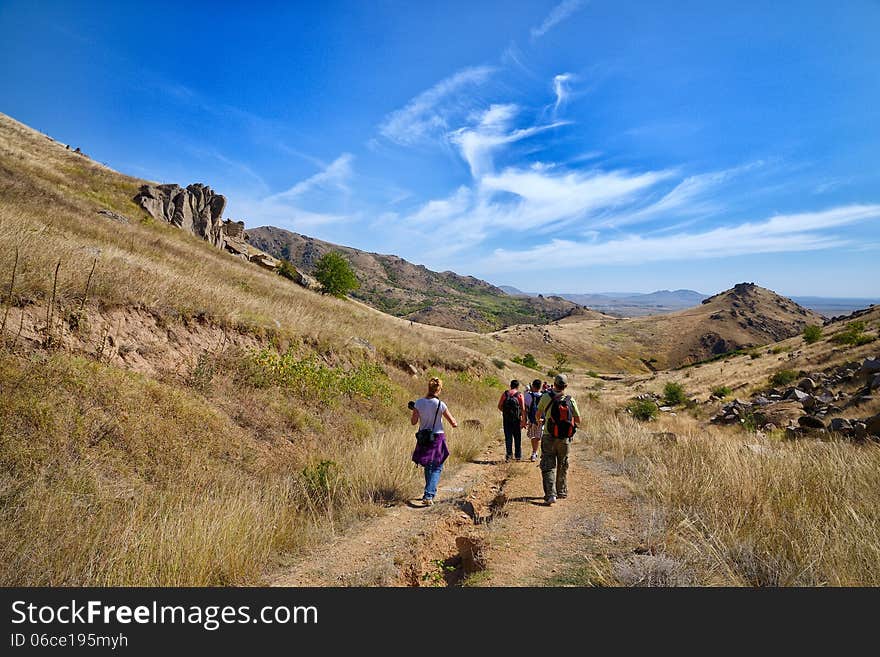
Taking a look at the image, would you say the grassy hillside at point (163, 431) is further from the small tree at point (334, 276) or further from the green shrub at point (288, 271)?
the small tree at point (334, 276)

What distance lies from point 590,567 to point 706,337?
137490mm

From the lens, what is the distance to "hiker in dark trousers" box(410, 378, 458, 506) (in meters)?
6.65

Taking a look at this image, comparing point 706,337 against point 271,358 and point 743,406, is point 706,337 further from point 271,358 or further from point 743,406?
point 271,358

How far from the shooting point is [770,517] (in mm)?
4441

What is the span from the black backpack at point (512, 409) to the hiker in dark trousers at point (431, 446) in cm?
422

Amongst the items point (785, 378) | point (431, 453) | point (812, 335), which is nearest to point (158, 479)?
point (431, 453)

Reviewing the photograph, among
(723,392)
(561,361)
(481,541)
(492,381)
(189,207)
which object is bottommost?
(561,361)

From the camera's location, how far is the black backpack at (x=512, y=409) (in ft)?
35.1

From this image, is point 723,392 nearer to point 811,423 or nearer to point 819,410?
point 819,410

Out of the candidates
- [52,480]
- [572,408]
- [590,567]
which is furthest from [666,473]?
[52,480]

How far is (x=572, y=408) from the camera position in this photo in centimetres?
713

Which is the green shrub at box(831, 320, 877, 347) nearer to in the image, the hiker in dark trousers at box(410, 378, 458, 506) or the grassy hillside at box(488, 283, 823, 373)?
the hiker in dark trousers at box(410, 378, 458, 506)

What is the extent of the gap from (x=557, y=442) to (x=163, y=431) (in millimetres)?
6752

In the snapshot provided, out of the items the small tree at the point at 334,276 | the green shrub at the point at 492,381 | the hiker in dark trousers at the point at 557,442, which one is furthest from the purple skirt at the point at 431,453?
the small tree at the point at 334,276
